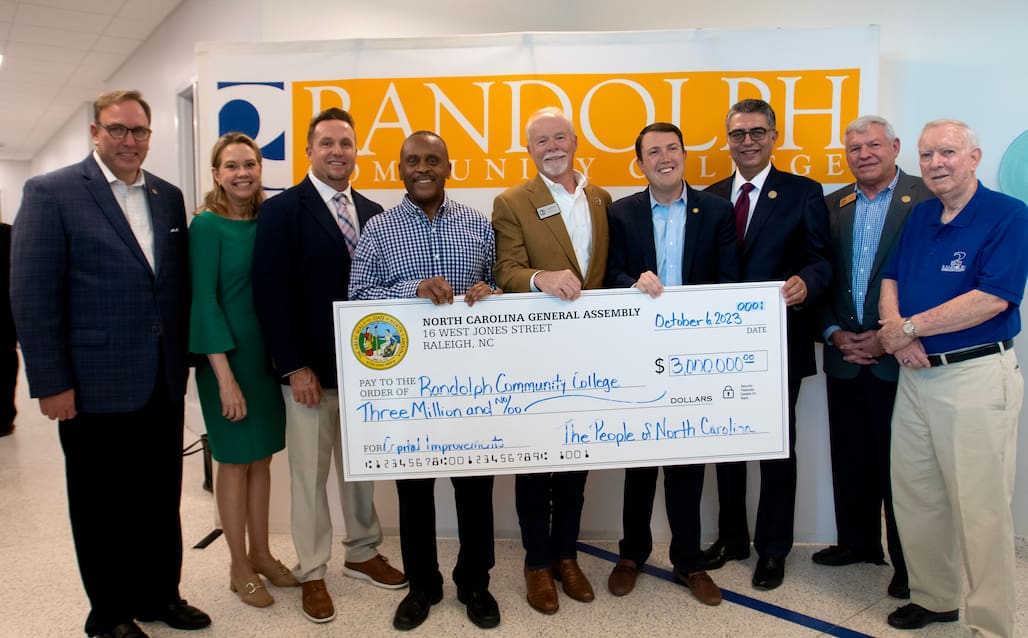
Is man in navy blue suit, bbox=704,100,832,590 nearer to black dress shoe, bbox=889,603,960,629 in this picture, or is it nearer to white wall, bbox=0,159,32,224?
black dress shoe, bbox=889,603,960,629

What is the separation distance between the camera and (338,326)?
224 centimetres

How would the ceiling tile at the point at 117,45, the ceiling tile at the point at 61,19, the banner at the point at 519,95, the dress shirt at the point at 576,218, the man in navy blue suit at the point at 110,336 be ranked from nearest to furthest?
the man in navy blue suit at the point at 110,336, the dress shirt at the point at 576,218, the banner at the point at 519,95, the ceiling tile at the point at 61,19, the ceiling tile at the point at 117,45

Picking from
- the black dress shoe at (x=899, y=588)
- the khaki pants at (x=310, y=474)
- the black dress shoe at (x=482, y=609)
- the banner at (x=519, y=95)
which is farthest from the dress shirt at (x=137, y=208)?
the black dress shoe at (x=899, y=588)

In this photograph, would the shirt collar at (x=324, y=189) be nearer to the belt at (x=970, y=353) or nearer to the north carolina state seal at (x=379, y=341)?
the north carolina state seal at (x=379, y=341)

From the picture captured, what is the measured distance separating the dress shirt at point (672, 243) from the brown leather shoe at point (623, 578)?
3.73ft

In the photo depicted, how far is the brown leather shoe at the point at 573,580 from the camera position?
2.60m

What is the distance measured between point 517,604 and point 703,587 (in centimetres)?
71

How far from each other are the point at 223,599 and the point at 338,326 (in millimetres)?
1300

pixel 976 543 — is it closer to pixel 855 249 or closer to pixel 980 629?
pixel 980 629

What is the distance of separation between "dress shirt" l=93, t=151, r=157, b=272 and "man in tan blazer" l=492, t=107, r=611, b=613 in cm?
118

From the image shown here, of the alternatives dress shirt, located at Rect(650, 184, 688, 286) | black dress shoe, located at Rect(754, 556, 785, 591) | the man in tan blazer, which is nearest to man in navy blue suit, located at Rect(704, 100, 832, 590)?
black dress shoe, located at Rect(754, 556, 785, 591)

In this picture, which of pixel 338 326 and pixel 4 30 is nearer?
pixel 338 326

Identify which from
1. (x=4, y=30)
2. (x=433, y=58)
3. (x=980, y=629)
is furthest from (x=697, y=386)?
(x=4, y=30)

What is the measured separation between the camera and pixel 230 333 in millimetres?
2428
